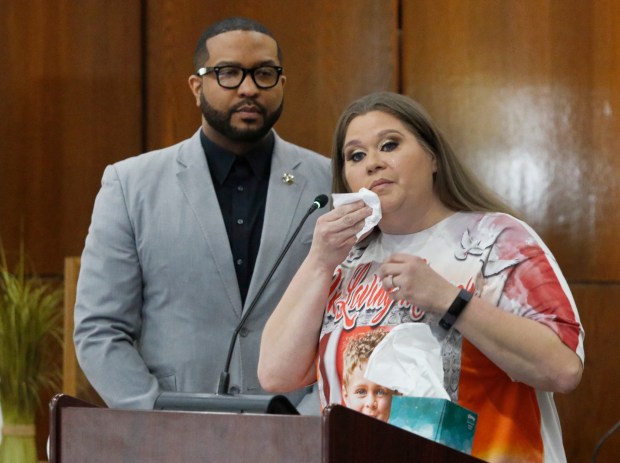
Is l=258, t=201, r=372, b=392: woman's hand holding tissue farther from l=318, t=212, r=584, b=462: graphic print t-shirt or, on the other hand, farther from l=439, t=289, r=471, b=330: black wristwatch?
l=439, t=289, r=471, b=330: black wristwatch

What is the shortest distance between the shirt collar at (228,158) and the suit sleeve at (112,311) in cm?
25

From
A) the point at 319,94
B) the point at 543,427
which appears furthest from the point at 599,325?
the point at 543,427

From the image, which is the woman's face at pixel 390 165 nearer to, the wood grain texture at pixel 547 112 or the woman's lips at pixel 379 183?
the woman's lips at pixel 379 183

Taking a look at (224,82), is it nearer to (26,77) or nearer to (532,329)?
(532,329)

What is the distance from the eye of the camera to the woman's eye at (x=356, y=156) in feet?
6.82

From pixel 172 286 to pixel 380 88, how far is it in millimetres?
1444

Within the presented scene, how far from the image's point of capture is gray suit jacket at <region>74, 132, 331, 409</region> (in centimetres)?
264

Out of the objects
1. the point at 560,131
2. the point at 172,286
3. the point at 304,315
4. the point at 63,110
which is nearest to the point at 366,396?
the point at 304,315

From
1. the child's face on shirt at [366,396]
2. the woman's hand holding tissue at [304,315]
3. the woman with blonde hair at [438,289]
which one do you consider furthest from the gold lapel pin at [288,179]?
the child's face on shirt at [366,396]

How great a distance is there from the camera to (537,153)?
3.69m

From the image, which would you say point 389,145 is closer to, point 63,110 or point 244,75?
point 244,75

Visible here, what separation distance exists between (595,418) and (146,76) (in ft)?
6.57

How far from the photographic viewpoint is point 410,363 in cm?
171

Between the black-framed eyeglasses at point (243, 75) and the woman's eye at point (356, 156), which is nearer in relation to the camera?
the woman's eye at point (356, 156)
